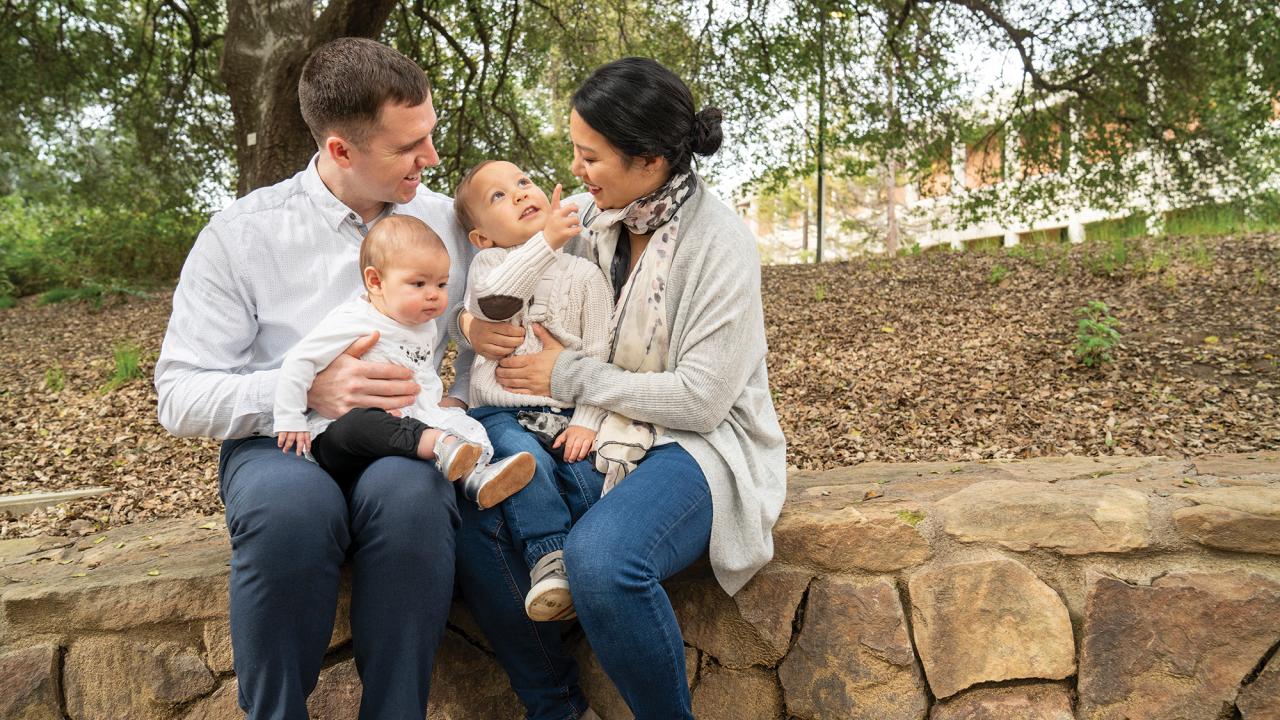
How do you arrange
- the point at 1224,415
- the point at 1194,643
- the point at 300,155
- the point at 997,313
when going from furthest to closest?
1. the point at 997,313
2. the point at 300,155
3. the point at 1224,415
4. the point at 1194,643

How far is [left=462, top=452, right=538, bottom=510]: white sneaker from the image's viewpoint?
6.56 ft

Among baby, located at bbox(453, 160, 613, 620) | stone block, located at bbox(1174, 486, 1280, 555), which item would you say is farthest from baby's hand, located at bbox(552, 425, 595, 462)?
stone block, located at bbox(1174, 486, 1280, 555)

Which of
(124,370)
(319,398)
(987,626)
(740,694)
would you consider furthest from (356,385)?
(124,370)

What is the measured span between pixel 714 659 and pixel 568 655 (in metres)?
0.40

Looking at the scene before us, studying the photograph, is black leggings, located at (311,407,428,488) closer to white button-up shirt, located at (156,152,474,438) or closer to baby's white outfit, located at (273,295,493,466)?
baby's white outfit, located at (273,295,493,466)

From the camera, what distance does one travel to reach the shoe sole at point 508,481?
2002mm

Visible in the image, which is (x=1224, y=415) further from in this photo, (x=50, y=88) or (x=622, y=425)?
(x=50, y=88)

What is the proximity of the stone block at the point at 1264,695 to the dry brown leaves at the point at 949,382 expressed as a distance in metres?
1.89

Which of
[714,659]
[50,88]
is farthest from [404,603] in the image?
[50,88]

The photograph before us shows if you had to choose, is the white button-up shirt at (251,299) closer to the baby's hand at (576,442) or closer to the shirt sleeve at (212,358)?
the shirt sleeve at (212,358)

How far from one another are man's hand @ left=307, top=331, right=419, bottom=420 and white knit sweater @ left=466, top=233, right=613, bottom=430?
28cm

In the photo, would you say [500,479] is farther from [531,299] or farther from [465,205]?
[465,205]

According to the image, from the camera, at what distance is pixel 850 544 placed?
2281 mm

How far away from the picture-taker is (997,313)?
590 cm
